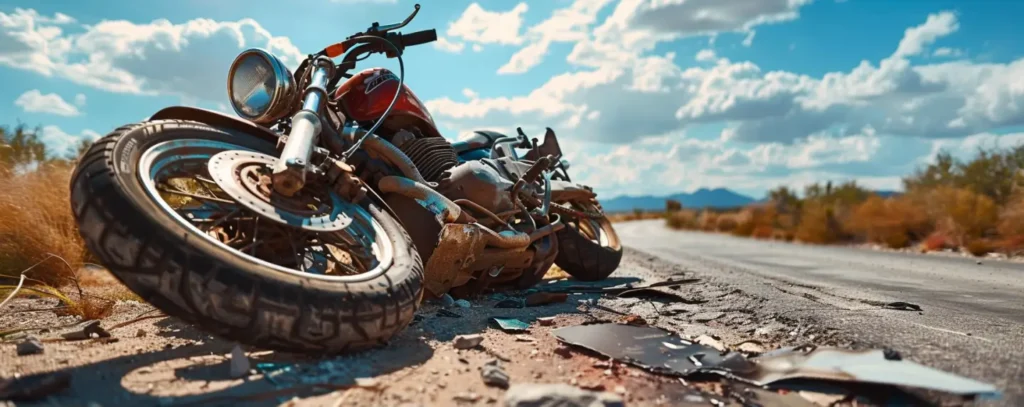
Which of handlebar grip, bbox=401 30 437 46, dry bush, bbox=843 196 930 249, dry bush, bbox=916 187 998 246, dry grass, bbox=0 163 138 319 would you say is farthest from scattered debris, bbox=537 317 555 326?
dry bush, bbox=843 196 930 249

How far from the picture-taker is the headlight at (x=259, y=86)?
326 cm

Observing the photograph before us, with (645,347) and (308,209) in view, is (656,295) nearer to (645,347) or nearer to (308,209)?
(645,347)

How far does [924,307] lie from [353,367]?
3680mm

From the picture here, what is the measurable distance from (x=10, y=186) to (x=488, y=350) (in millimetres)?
4815

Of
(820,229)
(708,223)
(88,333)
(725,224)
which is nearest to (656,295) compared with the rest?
(88,333)

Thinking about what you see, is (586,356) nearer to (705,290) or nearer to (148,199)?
(148,199)

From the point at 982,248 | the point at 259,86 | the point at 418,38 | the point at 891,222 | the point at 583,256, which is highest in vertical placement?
the point at 418,38

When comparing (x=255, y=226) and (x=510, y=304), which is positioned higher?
(x=255, y=226)

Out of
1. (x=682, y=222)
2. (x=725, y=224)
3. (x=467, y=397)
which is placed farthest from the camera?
(x=682, y=222)

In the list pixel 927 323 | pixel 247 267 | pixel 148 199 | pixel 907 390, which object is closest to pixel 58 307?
Answer: pixel 148 199

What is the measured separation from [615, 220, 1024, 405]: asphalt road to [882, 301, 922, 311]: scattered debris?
6cm

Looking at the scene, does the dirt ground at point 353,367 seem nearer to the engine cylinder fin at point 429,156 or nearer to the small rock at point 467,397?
the small rock at point 467,397

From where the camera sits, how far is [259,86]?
10.8ft

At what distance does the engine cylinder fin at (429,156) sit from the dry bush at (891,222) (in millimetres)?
13808
